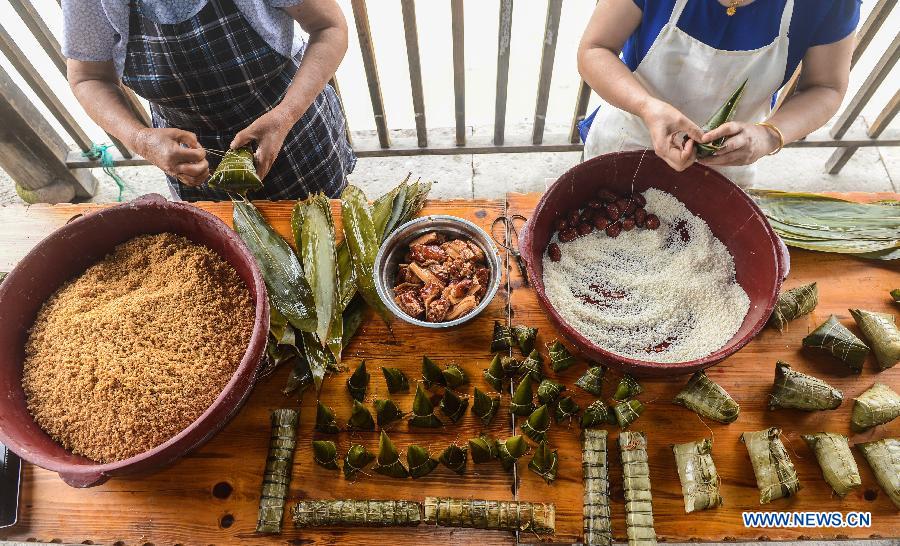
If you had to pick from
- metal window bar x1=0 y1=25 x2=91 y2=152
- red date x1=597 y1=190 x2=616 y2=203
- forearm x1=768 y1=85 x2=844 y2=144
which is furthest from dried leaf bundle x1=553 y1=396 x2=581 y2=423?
metal window bar x1=0 y1=25 x2=91 y2=152

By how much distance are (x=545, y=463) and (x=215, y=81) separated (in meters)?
1.60

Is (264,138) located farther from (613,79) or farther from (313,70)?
(613,79)

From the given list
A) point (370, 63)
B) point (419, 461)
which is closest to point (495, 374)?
point (419, 461)

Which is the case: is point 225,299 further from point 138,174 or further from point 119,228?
point 138,174

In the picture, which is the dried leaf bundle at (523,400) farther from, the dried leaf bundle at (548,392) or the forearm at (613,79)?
the forearm at (613,79)

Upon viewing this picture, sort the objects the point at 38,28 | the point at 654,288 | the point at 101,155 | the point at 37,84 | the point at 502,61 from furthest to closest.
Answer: the point at 101,155 < the point at 37,84 < the point at 502,61 < the point at 38,28 < the point at 654,288

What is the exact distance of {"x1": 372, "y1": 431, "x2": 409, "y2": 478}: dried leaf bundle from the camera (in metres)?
1.37

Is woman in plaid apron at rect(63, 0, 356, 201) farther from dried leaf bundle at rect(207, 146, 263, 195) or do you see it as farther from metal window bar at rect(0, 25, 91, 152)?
metal window bar at rect(0, 25, 91, 152)

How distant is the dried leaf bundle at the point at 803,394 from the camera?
4.79ft

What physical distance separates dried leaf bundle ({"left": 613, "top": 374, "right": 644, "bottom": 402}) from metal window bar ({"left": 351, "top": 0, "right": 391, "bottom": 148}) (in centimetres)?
209

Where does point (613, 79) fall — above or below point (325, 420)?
above

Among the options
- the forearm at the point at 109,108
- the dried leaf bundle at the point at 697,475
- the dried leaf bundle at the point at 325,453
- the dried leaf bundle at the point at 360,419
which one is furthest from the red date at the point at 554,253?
the forearm at the point at 109,108

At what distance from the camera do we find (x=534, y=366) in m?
1.55

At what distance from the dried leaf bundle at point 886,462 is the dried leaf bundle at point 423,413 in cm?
119
